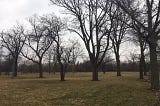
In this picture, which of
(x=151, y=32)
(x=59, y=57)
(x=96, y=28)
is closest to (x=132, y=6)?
(x=151, y=32)

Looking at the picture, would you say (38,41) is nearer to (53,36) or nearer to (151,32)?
(53,36)

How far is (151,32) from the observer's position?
1909cm

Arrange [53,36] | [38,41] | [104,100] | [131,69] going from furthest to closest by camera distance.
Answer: [131,69], [38,41], [53,36], [104,100]

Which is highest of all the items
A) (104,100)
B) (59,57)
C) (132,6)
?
(132,6)

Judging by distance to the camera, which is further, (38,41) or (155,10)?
(38,41)

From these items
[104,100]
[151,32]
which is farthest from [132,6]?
[104,100]

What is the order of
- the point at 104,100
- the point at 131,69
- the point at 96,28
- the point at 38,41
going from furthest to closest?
the point at 131,69 < the point at 38,41 < the point at 96,28 < the point at 104,100

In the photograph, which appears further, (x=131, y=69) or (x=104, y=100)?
(x=131, y=69)

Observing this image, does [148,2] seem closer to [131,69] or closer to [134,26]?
[134,26]

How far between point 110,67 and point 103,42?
71.5 m

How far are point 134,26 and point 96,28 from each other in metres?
18.4

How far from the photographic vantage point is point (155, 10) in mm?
19547

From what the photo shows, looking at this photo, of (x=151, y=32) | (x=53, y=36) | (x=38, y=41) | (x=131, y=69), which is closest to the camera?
(x=151, y=32)

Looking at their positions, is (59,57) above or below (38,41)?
below
